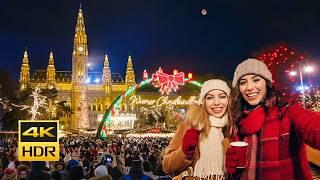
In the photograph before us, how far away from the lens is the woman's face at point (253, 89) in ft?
9.98

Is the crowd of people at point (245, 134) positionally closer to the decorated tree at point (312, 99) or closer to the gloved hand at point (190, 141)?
the gloved hand at point (190, 141)

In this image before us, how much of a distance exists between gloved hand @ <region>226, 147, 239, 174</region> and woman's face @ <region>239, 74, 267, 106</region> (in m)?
0.45

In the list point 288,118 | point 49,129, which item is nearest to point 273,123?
point 288,118

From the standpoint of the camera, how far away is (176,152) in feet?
11.4

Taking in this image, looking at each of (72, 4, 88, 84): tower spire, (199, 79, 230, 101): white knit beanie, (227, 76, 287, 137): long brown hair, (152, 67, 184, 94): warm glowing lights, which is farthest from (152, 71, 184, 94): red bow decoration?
(72, 4, 88, 84): tower spire

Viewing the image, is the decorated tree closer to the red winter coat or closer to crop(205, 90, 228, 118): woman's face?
crop(205, 90, 228, 118): woman's face

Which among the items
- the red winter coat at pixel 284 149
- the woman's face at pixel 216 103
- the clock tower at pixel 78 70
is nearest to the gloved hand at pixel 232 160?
the red winter coat at pixel 284 149

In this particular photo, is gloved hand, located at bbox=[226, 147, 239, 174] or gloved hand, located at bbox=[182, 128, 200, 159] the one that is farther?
gloved hand, located at bbox=[182, 128, 200, 159]

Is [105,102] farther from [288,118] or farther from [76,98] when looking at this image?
[288,118]

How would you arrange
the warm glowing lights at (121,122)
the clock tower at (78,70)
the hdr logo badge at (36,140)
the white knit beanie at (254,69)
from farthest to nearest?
the clock tower at (78,70)
the warm glowing lights at (121,122)
the hdr logo badge at (36,140)
the white knit beanie at (254,69)

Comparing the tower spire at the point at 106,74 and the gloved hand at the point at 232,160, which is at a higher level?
the tower spire at the point at 106,74

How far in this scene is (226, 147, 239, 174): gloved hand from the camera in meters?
2.74

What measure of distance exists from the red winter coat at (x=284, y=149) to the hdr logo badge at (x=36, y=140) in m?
3.34

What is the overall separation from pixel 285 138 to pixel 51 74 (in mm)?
142326
